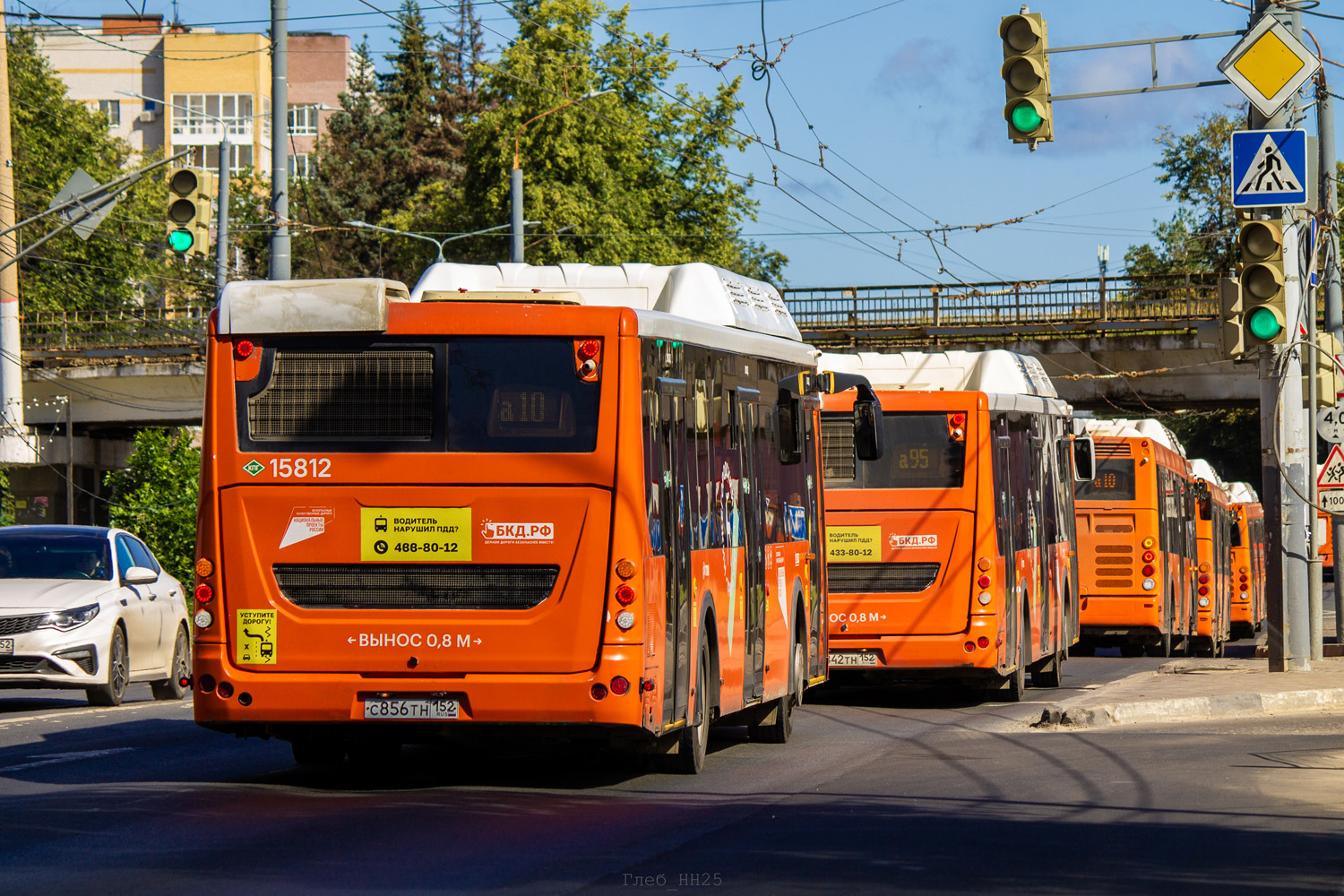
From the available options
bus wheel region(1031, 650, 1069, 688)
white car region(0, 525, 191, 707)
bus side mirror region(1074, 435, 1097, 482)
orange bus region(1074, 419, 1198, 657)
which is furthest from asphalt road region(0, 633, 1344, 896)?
orange bus region(1074, 419, 1198, 657)

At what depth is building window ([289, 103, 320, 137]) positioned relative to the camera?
115 m

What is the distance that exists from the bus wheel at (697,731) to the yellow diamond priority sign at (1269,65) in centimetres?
953

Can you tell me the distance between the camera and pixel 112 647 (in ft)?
59.9

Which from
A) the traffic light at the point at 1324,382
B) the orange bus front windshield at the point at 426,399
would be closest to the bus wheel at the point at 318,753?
the orange bus front windshield at the point at 426,399

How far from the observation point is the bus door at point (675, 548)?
448 inches

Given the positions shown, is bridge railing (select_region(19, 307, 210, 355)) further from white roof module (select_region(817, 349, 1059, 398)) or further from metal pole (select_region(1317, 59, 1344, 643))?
white roof module (select_region(817, 349, 1059, 398))

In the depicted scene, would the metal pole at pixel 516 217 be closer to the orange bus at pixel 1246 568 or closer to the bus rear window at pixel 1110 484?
the bus rear window at pixel 1110 484

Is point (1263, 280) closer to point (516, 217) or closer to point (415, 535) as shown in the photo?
point (415, 535)

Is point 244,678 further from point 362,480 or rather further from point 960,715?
point 960,715

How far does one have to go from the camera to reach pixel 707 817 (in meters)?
10.1

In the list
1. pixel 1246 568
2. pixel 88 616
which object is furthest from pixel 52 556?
pixel 1246 568

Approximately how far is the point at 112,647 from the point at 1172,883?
490 inches

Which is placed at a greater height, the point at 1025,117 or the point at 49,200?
the point at 49,200

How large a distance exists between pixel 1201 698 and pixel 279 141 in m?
14.4
